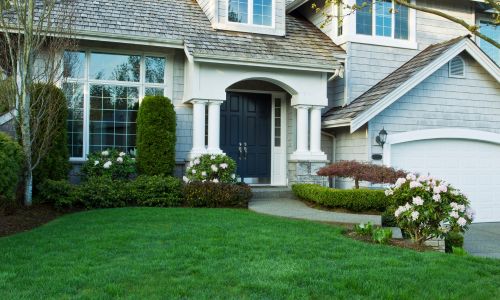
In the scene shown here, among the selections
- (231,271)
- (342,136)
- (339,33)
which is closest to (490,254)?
(231,271)

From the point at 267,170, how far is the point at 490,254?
7362 millimetres

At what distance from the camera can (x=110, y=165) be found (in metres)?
11.4

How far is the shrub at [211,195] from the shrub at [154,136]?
1.08m

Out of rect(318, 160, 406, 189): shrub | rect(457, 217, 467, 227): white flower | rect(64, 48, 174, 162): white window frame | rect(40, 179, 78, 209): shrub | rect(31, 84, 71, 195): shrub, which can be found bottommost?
rect(457, 217, 467, 227): white flower

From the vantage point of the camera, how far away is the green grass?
4.62 meters

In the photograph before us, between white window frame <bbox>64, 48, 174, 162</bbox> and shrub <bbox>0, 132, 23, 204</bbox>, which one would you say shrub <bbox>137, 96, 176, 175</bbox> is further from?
shrub <bbox>0, 132, 23, 204</bbox>

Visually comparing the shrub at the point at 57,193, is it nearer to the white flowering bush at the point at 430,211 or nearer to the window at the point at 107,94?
the window at the point at 107,94

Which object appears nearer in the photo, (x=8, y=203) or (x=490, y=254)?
(x=490, y=254)

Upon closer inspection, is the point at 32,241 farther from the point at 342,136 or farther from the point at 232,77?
the point at 342,136

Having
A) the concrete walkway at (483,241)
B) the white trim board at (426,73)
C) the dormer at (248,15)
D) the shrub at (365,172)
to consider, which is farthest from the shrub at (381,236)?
the dormer at (248,15)

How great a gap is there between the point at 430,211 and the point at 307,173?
19.0 feet

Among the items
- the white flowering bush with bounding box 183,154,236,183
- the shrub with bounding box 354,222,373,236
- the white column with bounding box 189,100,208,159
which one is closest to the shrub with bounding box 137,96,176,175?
the white flowering bush with bounding box 183,154,236,183

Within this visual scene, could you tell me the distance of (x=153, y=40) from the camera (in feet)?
39.1

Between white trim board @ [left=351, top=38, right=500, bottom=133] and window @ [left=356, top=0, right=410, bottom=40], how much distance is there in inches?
77.6
